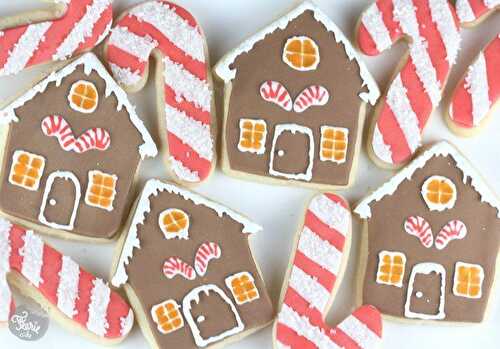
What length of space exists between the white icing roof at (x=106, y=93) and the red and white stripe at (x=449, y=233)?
617mm

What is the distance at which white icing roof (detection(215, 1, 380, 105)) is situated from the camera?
1.48m

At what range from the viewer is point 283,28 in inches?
58.9

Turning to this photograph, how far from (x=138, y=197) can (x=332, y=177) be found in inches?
15.8

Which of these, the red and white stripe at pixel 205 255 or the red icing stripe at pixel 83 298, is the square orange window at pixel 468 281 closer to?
the red and white stripe at pixel 205 255

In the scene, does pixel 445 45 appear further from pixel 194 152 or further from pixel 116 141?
pixel 116 141

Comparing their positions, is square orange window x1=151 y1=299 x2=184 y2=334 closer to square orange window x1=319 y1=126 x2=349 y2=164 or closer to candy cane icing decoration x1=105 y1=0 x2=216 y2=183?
candy cane icing decoration x1=105 y1=0 x2=216 y2=183

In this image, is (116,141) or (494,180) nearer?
(116,141)

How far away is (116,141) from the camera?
1473 mm

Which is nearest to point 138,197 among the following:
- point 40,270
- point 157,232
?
point 157,232

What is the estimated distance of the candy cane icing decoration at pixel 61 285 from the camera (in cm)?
145

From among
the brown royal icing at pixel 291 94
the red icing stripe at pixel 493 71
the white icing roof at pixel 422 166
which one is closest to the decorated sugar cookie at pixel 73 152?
the brown royal icing at pixel 291 94

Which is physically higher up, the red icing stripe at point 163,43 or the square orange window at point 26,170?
the red icing stripe at point 163,43

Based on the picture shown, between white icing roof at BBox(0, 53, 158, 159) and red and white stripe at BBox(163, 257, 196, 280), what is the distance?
0.22 m

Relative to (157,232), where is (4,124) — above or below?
above
